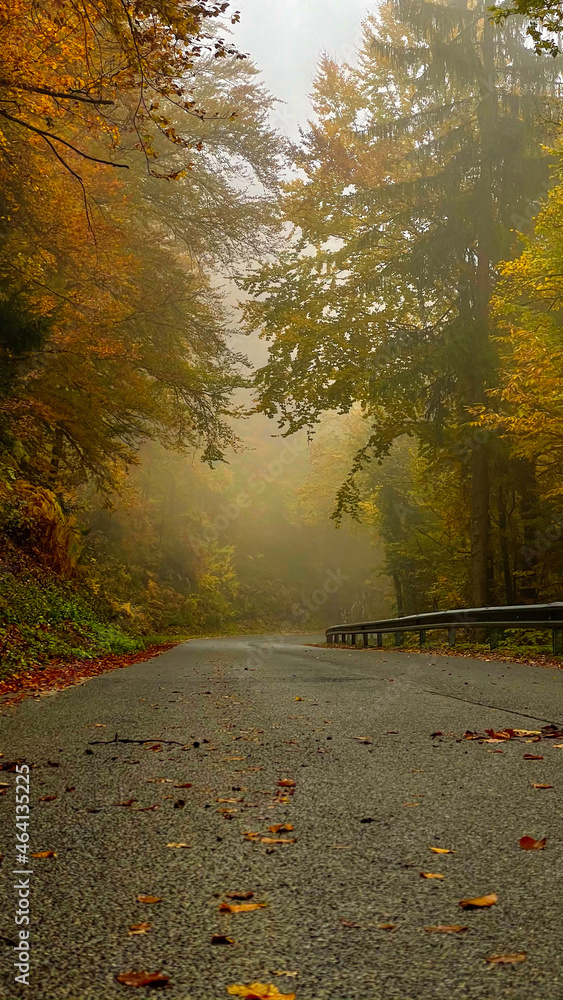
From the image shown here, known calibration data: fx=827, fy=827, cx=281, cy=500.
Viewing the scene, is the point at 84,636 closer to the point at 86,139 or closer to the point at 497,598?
the point at 86,139

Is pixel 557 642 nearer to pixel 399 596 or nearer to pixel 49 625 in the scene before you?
pixel 49 625

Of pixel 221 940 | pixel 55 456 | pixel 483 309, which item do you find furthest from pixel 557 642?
pixel 55 456

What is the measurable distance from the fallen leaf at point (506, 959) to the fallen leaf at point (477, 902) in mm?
351

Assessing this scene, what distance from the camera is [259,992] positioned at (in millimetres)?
2068

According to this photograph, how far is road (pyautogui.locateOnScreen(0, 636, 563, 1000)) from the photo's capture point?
2201mm

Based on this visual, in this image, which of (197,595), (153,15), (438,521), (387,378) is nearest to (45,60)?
(153,15)

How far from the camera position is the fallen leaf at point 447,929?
7.91ft

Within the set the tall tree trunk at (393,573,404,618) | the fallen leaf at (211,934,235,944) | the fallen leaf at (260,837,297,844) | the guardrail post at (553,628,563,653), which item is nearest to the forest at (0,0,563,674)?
the guardrail post at (553,628,563,653)

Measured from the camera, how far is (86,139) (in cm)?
1641

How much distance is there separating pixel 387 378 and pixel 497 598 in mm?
9749

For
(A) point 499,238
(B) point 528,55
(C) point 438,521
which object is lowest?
(C) point 438,521

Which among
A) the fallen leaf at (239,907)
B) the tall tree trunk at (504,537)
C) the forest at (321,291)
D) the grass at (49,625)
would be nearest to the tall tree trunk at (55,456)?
the forest at (321,291)

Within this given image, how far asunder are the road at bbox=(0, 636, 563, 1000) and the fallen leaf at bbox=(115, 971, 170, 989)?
0.08 feet

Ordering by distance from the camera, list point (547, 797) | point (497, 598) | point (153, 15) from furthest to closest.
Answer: point (497, 598) → point (153, 15) → point (547, 797)
